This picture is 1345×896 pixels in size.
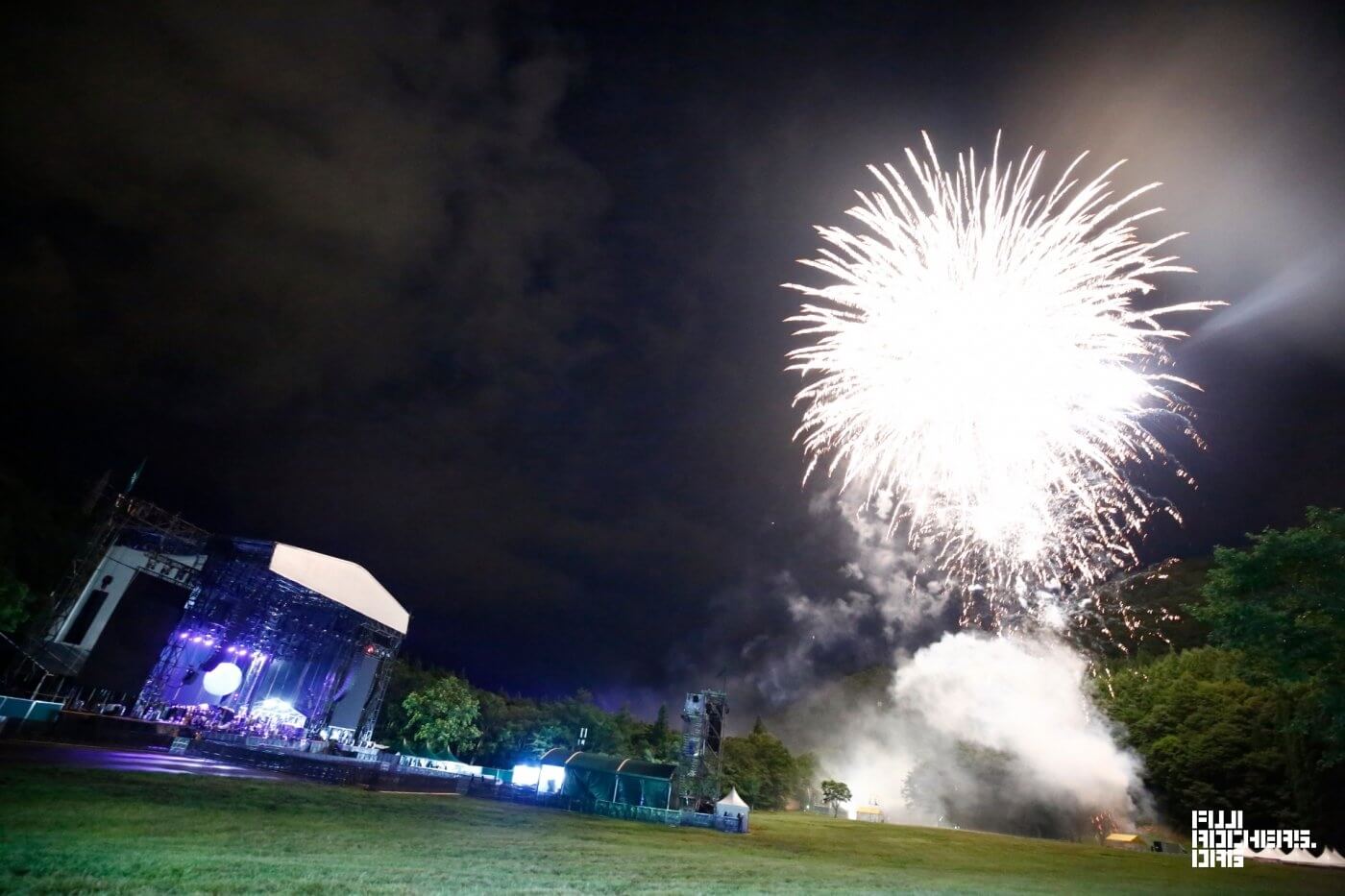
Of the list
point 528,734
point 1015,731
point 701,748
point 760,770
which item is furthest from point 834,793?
point 701,748

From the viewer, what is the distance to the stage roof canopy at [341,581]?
46.6 m

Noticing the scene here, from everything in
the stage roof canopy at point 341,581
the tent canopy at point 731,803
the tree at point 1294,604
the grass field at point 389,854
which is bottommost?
the grass field at point 389,854

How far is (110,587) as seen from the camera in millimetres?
41719

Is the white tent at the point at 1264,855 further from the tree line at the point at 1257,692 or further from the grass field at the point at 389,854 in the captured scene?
the grass field at the point at 389,854

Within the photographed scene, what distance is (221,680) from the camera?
45156mm

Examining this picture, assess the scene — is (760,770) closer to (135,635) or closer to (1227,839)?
(1227,839)

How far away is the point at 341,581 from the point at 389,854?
156 feet

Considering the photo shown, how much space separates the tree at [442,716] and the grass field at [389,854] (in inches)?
1328

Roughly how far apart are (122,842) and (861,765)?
113123mm

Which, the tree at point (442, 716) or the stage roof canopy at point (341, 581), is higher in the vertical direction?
the stage roof canopy at point (341, 581)

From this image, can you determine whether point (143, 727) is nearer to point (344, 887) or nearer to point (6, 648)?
point (6, 648)

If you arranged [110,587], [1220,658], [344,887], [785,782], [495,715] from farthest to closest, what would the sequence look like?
1. [785,782]
2. [495,715]
3. [1220,658]
4. [110,587]
5. [344,887]

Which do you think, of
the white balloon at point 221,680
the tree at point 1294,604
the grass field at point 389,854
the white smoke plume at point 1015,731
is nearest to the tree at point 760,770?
the white smoke plume at point 1015,731

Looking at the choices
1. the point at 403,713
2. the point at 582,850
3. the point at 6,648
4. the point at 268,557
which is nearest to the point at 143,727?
the point at 6,648
